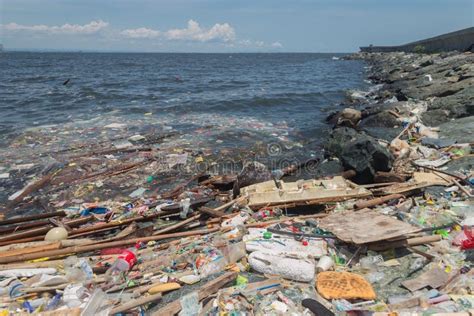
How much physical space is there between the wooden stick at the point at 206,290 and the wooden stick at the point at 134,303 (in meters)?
0.17

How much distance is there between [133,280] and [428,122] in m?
11.5

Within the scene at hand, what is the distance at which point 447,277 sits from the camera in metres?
3.99

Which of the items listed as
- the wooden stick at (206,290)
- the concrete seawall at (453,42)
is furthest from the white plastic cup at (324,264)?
the concrete seawall at (453,42)

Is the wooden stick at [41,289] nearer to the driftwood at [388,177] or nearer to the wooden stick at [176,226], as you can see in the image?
the wooden stick at [176,226]

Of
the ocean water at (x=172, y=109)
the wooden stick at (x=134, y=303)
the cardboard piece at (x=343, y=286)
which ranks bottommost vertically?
the wooden stick at (x=134, y=303)

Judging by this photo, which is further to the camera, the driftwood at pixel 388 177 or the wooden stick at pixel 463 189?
the driftwood at pixel 388 177

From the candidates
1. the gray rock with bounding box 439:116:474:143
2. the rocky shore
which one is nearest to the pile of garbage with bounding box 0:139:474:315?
the rocky shore

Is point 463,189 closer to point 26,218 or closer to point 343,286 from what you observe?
point 343,286

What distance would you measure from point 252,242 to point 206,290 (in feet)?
4.11

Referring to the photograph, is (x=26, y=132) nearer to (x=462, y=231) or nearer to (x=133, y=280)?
A: (x=133, y=280)

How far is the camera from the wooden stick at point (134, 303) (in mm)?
3566

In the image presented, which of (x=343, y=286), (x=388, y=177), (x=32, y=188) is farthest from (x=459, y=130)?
(x=32, y=188)

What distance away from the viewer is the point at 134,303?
3664 mm

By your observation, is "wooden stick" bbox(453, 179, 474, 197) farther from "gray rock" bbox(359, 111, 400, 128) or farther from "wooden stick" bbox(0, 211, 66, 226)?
"wooden stick" bbox(0, 211, 66, 226)
